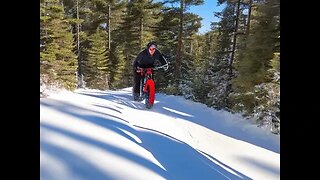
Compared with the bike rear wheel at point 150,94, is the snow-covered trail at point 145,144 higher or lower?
lower

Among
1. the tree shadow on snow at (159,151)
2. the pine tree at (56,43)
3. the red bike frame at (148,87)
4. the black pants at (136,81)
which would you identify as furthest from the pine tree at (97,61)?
the red bike frame at (148,87)

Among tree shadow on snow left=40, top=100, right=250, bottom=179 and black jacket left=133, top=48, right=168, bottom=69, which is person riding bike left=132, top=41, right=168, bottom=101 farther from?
tree shadow on snow left=40, top=100, right=250, bottom=179

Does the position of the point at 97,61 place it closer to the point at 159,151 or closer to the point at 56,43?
the point at 56,43

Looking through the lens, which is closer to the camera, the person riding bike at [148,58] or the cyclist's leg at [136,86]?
the person riding bike at [148,58]

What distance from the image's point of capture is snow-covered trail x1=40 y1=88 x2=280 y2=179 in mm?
1992

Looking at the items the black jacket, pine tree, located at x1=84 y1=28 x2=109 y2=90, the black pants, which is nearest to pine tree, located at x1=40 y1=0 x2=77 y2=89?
pine tree, located at x1=84 y1=28 x2=109 y2=90

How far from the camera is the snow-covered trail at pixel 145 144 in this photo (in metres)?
1.99

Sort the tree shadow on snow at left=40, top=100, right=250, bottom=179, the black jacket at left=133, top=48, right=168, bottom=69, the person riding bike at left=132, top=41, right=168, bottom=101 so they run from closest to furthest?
the tree shadow on snow at left=40, top=100, right=250, bottom=179 → the person riding bike at left=132, top=41, right=168, bottom=101 → the black jacket at left=133, top=48, right=168, bottom=69

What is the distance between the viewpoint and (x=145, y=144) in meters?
2.55

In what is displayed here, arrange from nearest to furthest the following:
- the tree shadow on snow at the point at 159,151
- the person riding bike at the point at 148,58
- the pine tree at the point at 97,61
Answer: the tree shadow on snow at the point at 159,151 < the pine tree at the point at 97,61 < the person riding bike at the point at 148,58

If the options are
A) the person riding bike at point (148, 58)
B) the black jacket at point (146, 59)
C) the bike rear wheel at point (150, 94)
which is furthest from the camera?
the bike rear wheel at point (150, 94)

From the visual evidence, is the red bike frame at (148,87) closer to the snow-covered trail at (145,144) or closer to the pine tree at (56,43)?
the snow-covered trail at (145,144)
